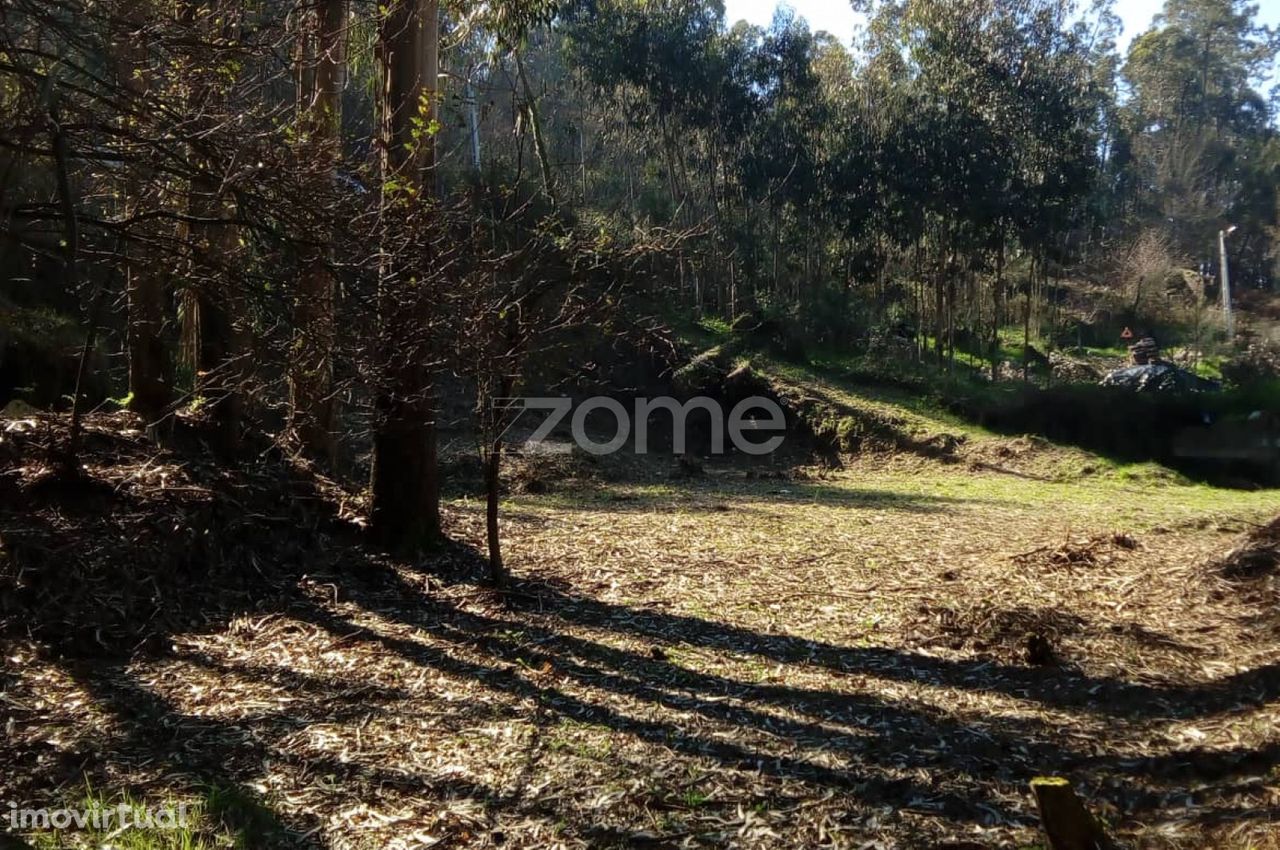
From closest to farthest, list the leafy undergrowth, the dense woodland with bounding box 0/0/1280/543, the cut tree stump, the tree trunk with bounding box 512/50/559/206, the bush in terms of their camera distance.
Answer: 1. the cut tree stump
2. the leafy undergrowth
3. the dense woodland with bounding box 0/0/1280/543
4. the tree trunk with bounding box 512/50/559/206
5. the bush

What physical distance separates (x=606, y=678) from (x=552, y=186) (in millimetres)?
3146

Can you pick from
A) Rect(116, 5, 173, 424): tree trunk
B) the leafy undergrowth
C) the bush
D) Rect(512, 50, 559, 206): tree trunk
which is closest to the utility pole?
the bush

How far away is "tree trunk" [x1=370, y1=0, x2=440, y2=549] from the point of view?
6254mm

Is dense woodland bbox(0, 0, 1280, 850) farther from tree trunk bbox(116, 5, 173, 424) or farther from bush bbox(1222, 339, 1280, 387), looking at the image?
bush bbox(1222, 339, 1280, 387)

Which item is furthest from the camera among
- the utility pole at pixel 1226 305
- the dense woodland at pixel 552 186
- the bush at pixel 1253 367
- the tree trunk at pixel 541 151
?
the utility pole at pixel 1226 305

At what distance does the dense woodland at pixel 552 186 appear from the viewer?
4383mm

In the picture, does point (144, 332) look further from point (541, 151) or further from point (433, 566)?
point (541, 151)

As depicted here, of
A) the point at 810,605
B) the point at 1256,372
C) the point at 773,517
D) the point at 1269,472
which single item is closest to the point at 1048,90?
the point at 1256,372

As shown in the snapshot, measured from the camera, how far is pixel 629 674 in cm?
518

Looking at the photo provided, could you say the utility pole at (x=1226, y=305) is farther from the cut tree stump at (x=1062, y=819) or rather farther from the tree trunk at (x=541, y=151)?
the cut tree stump at (x=1062, y=819)

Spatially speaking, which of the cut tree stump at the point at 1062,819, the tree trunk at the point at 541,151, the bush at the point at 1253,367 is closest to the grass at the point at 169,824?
the cut tree stump at the point at 1062,819

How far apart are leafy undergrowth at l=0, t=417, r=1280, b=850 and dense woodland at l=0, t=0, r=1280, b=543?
2.95 feet

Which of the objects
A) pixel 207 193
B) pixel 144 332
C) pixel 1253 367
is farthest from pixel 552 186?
pixel 1253 367

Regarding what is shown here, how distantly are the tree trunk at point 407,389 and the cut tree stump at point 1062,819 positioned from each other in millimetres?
4117
